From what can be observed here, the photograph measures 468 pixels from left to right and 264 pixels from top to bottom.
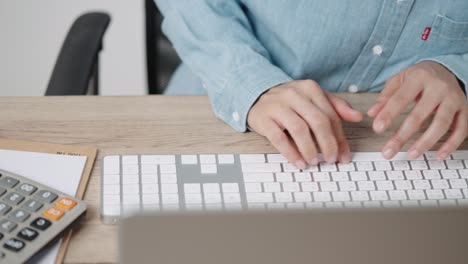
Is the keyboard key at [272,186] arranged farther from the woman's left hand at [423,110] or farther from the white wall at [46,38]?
the white wall at [46,38]

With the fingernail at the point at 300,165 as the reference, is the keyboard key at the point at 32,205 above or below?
above

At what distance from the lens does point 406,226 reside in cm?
43

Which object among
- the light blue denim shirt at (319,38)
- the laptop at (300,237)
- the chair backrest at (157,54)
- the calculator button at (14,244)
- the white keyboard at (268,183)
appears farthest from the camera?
the chair backrest at (157,54)

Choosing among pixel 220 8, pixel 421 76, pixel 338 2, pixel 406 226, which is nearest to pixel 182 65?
pixel 220 8

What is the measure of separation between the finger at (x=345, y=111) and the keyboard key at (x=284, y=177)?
105 mm

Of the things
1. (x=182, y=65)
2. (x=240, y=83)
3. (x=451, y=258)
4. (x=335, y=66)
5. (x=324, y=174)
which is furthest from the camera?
(x=182, y=65)

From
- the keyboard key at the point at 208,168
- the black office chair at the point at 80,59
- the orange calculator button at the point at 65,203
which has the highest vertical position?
the orange calculator button at the point at 65,203

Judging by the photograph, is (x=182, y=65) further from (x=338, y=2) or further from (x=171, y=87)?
(x=338, y=2)

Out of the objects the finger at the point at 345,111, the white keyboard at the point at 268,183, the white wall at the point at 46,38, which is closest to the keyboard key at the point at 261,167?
the white keyboard at the point at 268,183

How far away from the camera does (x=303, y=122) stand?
2.62 ft

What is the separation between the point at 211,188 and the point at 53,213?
0.54ft

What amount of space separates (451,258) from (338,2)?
1.90 feet

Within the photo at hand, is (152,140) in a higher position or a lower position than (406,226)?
lower

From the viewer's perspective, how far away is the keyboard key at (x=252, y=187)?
739 millimetres
